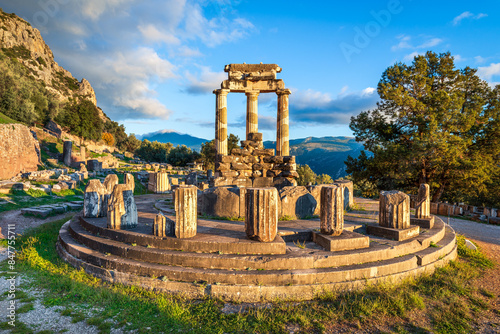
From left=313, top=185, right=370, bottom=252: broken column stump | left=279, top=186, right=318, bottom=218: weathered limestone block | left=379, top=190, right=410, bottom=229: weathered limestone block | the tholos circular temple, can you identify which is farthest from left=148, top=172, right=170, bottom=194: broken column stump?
left=379, top=190, right=410, bottom=229: weathered limestone block

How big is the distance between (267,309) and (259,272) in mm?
600

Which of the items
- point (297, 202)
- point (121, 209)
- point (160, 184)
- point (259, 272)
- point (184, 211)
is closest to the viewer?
point (259, 272)

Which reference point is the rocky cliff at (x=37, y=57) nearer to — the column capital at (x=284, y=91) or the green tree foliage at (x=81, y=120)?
the green tree foliage at (x=81, y=120)

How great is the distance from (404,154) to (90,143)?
48769 millimetres

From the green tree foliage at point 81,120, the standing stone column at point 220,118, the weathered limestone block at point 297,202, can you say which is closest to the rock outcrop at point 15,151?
the standing stone column at point 220,118

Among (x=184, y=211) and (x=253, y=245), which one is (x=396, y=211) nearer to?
(x=253, y=245)

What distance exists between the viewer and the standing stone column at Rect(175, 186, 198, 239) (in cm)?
527

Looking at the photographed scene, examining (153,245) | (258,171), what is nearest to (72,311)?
(153,245)

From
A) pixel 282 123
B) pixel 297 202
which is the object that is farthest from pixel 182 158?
pixel 297 202

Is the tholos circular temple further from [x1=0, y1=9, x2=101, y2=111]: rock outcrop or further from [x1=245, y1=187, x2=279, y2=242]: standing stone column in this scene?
[x1=0, y1=9, x2=101, y2=111]: rock outcrop

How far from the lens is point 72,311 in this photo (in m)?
3.96

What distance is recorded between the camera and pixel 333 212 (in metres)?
5.44

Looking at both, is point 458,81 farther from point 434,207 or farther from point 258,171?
point 258,171

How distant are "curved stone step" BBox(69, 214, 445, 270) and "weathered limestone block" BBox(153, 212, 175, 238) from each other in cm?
19
